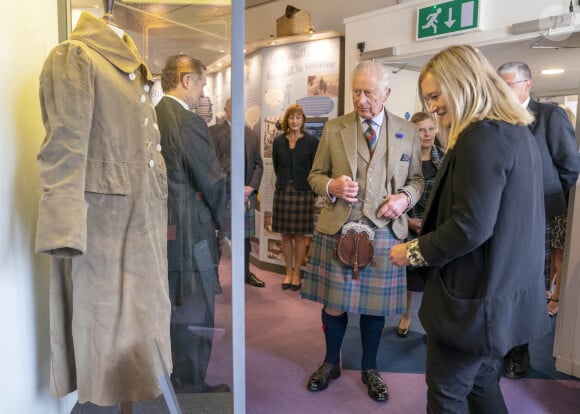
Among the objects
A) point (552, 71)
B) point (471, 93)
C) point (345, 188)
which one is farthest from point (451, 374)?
point (552, 71)

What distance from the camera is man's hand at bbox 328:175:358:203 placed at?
2.00 metres

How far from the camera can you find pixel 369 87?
201cm

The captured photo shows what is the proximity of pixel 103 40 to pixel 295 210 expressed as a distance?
282 cm

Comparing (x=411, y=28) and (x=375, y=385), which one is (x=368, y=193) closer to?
(x=375, y=385)

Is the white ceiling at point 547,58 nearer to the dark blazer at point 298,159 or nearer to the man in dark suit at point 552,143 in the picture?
the man in dark suit at point 552,143

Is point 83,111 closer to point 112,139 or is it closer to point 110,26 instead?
point 112,139

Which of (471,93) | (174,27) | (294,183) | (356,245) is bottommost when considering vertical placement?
(356,245)

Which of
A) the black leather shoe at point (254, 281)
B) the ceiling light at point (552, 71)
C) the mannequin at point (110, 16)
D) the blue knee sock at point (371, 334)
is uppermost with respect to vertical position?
the ceiling light at point (552, 71)

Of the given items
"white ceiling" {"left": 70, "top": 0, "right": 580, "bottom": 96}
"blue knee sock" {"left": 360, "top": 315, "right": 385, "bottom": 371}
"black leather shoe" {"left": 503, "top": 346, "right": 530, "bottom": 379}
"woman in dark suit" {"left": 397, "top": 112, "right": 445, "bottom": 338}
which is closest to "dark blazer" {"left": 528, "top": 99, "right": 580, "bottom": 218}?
"woman in dark suit" {"left": 397, "top": 112, "right": 445, "bottom": 338}

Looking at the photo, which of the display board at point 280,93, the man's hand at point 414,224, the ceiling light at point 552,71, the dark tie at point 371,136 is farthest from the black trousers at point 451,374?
the display board at point 280,93

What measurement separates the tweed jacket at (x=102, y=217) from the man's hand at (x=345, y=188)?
80cm

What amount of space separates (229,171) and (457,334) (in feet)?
2.41

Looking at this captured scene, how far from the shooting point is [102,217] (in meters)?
1.35

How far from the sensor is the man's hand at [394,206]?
2014 millimetres
